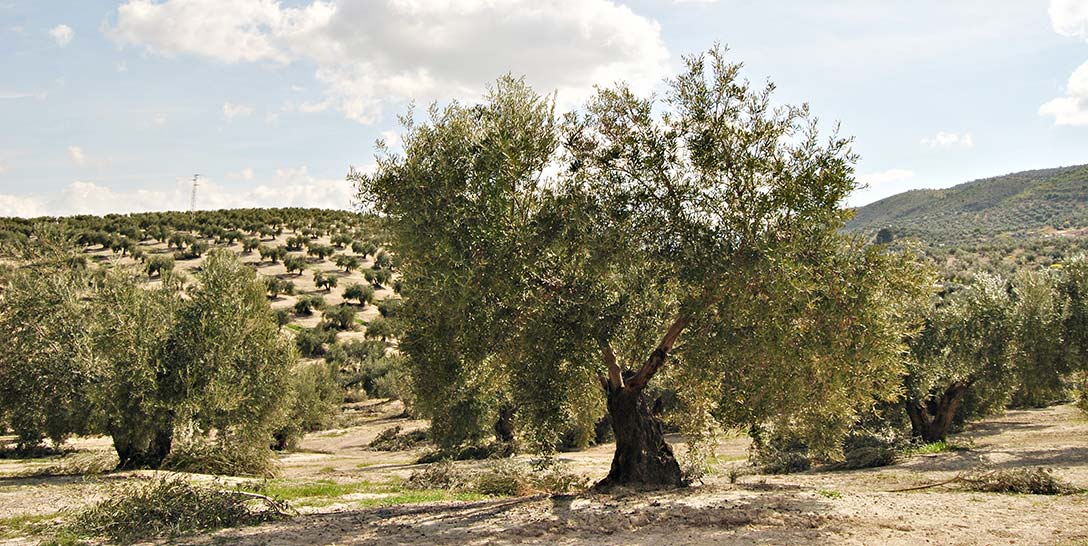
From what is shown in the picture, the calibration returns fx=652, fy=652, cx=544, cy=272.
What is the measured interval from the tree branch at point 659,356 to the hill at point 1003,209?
461ft

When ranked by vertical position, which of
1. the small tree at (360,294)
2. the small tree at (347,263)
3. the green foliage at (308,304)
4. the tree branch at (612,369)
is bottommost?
the tree branch at (612,369)

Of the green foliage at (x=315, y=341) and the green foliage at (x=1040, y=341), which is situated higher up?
the green foliage at (x=315, y=341)

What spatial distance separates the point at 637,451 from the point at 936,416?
880 inches

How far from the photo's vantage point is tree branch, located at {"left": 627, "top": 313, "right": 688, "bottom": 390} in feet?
54.3

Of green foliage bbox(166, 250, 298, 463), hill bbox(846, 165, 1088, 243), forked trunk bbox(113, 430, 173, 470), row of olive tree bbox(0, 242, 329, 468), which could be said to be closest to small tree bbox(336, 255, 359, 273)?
row of olive tree bbox(0, 242, 329, 468)

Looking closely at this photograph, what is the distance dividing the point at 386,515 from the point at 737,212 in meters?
11.3

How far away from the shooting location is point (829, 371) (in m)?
15.1

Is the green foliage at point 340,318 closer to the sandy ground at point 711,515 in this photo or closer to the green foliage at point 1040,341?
the sandy ground at point 711,515

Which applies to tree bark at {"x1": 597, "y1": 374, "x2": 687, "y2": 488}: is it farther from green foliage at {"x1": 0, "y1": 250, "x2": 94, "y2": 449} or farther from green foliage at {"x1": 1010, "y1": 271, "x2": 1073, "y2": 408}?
green foliage at {"x1": 1010, "y1": 271, "x2": 1073, "y2": 408}

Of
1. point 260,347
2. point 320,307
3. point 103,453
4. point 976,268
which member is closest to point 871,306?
point 260,347

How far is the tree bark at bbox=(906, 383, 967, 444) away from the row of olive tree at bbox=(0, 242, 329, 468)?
30.0 metres

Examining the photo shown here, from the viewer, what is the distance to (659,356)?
1725 cm

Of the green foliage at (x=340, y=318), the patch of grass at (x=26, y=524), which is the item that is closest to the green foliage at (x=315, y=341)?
the green foliage at (x=340, y=318)

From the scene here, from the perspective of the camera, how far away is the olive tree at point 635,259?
47.8ft
